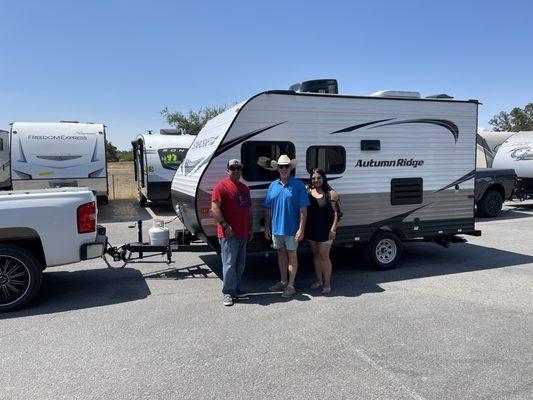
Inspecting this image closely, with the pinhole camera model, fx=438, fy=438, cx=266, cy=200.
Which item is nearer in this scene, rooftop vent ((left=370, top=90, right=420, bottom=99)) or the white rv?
rooftop vent ((left=370, top=90, right=420, bottom=99))

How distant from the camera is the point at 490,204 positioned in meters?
14.0

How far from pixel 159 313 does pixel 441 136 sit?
5372 mm

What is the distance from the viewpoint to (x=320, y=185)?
237 inches

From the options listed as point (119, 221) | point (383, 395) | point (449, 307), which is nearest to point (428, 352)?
point (383, 395)

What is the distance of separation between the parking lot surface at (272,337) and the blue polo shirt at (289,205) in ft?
3.05

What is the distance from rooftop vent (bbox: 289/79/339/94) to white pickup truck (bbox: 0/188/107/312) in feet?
12.4

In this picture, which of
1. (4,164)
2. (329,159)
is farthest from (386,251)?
(4,164)

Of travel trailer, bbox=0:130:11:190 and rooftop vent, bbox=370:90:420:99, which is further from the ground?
rooftop vent, bbox=370:90:420:99

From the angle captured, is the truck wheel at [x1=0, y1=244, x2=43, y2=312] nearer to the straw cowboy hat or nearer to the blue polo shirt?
the blue polo shirt

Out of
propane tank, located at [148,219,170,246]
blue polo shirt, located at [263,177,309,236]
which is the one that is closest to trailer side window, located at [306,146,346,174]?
blue polo shirt, located at [263,177,309,236]

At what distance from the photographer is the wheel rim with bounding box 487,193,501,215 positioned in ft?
45.7

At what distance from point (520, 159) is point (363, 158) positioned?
11915 millimetres

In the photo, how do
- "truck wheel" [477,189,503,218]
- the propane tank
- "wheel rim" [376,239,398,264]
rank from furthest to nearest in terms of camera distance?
"truck wheel" [477,189,503,218] < "wheel rim" [376,239,398,264] < the propane tank

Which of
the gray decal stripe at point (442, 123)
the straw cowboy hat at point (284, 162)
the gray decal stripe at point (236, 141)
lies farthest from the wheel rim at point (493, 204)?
the gray decal stripe at point (236, 141)
